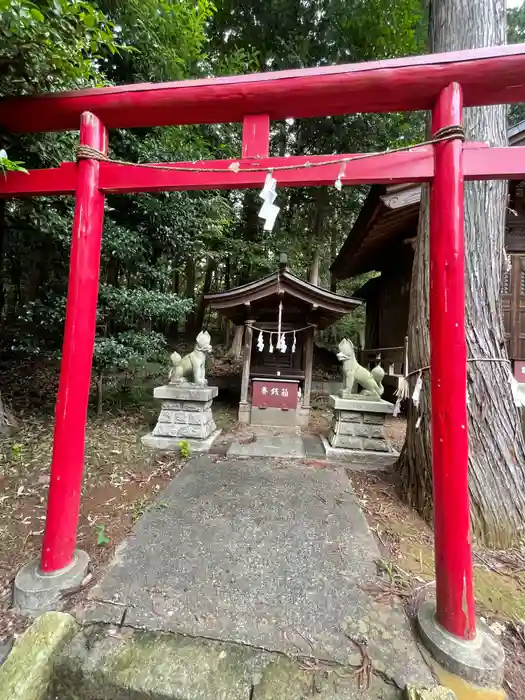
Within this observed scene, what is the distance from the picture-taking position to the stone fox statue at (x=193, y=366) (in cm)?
534

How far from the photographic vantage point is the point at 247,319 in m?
7.05

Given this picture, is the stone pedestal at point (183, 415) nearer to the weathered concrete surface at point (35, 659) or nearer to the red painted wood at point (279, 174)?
the weathered concrete surface at point (35, 659)

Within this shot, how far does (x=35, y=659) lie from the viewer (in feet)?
5.23

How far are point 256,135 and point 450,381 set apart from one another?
215 cm

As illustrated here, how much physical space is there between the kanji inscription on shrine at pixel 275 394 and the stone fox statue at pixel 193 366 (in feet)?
5.64

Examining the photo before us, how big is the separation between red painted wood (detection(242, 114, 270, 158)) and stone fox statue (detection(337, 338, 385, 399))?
3812 mm

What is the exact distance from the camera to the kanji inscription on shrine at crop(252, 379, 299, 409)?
676 centimetres

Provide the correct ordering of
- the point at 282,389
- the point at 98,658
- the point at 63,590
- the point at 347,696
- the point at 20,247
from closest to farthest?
the point at 347,696 → the point at 98,658 → the point at 63,590 → the point at 282,389 → the point at 20,247

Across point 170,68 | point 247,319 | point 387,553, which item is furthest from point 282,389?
point 170,68

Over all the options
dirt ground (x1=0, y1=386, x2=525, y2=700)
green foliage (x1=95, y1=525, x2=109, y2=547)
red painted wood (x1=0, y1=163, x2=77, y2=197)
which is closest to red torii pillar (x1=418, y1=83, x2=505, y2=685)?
dirt ground (x1=0, y1=386, x2=525, y2=700)

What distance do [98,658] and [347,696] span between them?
1254 mm

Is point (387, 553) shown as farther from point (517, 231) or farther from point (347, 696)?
point (517, 231)

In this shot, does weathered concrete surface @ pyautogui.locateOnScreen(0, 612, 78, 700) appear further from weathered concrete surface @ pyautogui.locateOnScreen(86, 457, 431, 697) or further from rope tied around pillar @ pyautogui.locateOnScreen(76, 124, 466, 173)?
rope tied around pillar @ pyautogui.locateOnScreen(76, 124, 466, 173)

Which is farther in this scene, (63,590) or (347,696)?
(63,590)
